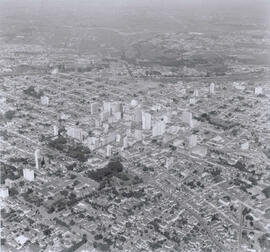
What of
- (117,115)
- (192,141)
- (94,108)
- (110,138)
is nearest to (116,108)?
(117,115)

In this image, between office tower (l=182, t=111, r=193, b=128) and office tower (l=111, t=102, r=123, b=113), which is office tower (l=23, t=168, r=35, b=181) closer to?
office tower (l=111, t=102, r=123, b=113)

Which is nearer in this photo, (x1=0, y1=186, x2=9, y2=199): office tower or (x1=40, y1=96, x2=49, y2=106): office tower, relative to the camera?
(x1=0, y1=186, x2=9, y2=199): office tower

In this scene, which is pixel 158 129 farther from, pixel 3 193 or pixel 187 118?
pixel 3 193

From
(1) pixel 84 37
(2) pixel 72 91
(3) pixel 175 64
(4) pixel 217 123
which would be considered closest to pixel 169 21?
(1) pixel 84 37

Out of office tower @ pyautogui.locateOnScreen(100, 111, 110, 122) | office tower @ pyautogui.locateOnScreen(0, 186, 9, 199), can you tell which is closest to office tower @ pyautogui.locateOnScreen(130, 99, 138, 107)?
office tower @ pyautogui.locateOnScreen(100, 111, 110, 122)

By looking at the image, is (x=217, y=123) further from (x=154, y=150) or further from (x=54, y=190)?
(x=54, y=190)

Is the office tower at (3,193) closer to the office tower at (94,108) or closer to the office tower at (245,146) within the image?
the office tower at (94,108)
